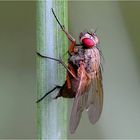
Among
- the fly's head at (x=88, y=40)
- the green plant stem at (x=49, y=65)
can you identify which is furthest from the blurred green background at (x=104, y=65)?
the green plant stem at (x=49, y=65)

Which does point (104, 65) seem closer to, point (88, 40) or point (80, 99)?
point (88, 40)

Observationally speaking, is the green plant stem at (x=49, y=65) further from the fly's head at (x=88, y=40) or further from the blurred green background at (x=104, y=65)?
the blurred green background at (x=104, y=65)

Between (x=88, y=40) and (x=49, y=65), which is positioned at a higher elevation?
(x=88, y=40)

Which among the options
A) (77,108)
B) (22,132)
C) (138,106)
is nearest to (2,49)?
(22,132)

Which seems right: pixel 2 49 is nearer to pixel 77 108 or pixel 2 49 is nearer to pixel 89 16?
pixel 89 16

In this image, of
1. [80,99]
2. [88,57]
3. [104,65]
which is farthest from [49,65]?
[104,65]

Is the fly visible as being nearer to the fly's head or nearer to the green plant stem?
the fly's head

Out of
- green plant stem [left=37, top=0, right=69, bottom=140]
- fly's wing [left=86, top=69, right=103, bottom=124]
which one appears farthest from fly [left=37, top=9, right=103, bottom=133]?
green plant stem [left=37, top=0, right=69, bottom=140]
